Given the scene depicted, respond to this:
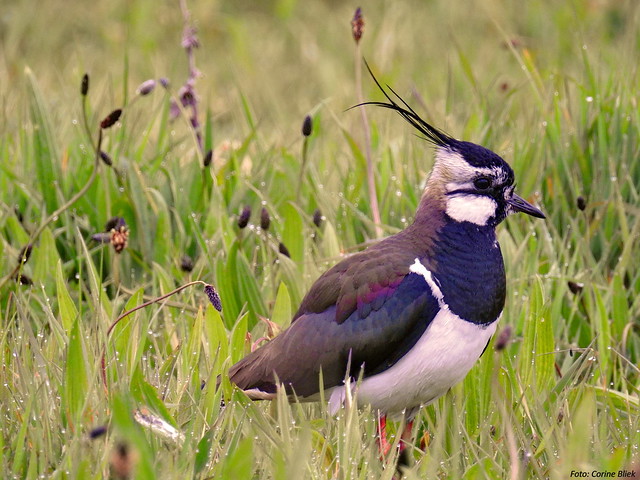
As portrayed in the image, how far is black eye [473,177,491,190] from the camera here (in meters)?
2.85

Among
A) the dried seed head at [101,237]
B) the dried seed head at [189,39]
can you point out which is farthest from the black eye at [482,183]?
the dried seed head at [189,39]

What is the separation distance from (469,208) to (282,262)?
0.74m

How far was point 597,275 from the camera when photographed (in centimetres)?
353

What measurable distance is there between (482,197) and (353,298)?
0.47 m

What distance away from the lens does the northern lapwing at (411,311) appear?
8.71 ft

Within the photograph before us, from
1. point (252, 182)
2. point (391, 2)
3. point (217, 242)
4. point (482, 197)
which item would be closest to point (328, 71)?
point (391, 2)

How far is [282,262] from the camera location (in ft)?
10.9

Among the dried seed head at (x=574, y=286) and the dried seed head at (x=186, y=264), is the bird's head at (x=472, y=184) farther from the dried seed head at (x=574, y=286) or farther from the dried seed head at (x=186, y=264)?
the dried seed head at (x=186, y=264)

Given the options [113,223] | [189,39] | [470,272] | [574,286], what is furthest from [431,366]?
[189,39]

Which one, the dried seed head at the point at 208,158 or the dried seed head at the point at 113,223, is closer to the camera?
the dried seed head at the point at 113,223

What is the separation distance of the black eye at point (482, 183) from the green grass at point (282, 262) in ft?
1.21

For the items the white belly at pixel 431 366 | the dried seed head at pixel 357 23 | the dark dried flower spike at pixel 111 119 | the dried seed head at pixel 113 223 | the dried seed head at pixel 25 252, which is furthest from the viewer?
the dried seed head at pixel 357 23

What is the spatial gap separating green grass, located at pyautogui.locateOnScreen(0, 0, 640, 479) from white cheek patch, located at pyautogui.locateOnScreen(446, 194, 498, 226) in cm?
30

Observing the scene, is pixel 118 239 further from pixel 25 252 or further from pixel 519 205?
pixel 519 205
